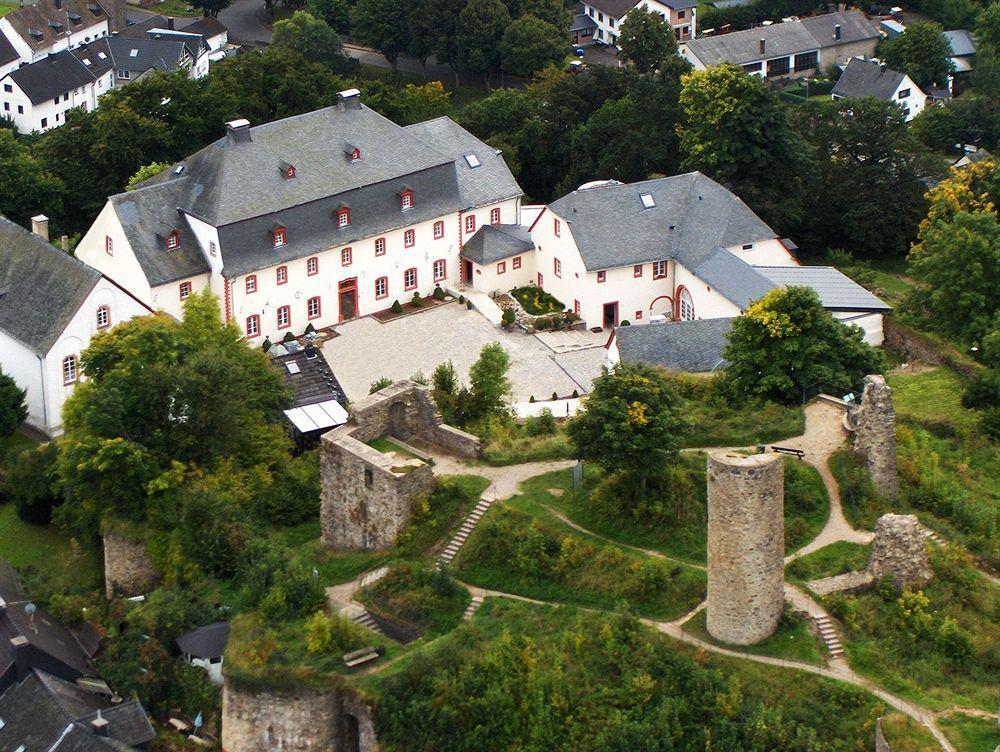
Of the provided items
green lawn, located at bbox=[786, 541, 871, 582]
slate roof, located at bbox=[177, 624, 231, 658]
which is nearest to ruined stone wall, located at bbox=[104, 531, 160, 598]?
slate roof, located at bbox=[177, 624, 231, 658]

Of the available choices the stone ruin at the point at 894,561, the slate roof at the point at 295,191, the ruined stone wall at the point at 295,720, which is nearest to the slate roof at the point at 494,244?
the slate roof at the point at 295,191

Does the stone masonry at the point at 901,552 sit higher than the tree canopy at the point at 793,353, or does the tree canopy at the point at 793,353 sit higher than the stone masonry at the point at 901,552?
the tree canopy at the point at 793,353

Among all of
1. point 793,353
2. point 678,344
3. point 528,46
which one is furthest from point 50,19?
point 793,353

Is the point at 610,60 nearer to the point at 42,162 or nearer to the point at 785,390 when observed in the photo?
the point at 42,162

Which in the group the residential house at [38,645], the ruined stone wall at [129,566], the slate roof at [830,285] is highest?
the slate roof at [830,285]

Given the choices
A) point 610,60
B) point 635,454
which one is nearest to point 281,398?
point 635,454

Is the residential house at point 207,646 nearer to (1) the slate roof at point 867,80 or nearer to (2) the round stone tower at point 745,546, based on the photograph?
(2) the round stone tower at point 745,546

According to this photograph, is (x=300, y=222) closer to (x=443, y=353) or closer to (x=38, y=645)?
(x=443, y=353)
